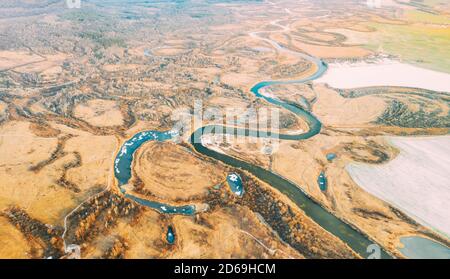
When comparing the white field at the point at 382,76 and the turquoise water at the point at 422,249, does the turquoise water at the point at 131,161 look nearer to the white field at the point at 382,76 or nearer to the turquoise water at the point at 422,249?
the turquoise water at the point at 422,249

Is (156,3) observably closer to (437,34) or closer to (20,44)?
(20,44)

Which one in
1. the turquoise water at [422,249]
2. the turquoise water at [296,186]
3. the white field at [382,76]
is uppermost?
the white field at [382,76]

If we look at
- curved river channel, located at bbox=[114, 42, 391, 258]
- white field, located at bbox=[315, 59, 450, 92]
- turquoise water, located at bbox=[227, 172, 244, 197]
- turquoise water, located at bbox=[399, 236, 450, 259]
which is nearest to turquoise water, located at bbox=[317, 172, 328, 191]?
curved river channel, located at bbox=[114, 42, 391, 258]

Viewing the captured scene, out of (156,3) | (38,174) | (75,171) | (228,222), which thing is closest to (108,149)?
(75,171)

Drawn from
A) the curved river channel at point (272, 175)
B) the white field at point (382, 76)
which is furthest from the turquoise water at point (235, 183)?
the white field at point (382, 76)

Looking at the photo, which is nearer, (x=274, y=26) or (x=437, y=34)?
(x=437, y=34)

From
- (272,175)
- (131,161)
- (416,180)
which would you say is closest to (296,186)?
(272,175)

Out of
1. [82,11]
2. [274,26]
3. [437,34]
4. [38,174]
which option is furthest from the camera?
[82,11]
